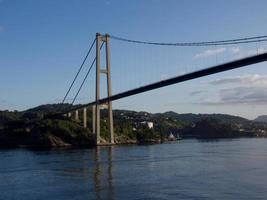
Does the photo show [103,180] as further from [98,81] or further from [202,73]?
[98,81]

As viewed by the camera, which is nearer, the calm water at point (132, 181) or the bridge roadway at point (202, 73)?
the calm water at point (132, 181)

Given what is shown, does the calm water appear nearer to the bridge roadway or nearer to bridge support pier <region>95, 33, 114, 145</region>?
the bridge roadway

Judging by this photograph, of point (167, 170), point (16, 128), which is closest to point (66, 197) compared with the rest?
point (167, 170)

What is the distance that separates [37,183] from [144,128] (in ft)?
187

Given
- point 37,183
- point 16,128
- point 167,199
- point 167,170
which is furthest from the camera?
point 16,128

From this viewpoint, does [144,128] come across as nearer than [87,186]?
No

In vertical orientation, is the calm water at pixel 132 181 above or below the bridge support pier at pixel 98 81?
below

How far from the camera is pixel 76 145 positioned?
56469mm

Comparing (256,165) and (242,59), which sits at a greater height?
(242,59)

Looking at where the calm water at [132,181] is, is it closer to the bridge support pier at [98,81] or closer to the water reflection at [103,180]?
the water reflection at [103,180]

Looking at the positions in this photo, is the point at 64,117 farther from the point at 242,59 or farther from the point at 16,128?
the point at 242,59

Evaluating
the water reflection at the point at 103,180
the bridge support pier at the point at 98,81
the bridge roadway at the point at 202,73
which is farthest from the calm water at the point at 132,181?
the bridge support pier at the point at 98,81

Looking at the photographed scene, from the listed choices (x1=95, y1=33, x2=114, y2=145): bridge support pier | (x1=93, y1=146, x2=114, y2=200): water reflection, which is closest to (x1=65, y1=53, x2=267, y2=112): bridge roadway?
(x1=95, y1=33, x2=114, y2=145): bridge support pier

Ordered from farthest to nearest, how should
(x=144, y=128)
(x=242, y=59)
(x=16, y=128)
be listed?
1. (x=144, y=128)
2. (x=16, y=128)
3. (x=242, y=59)
